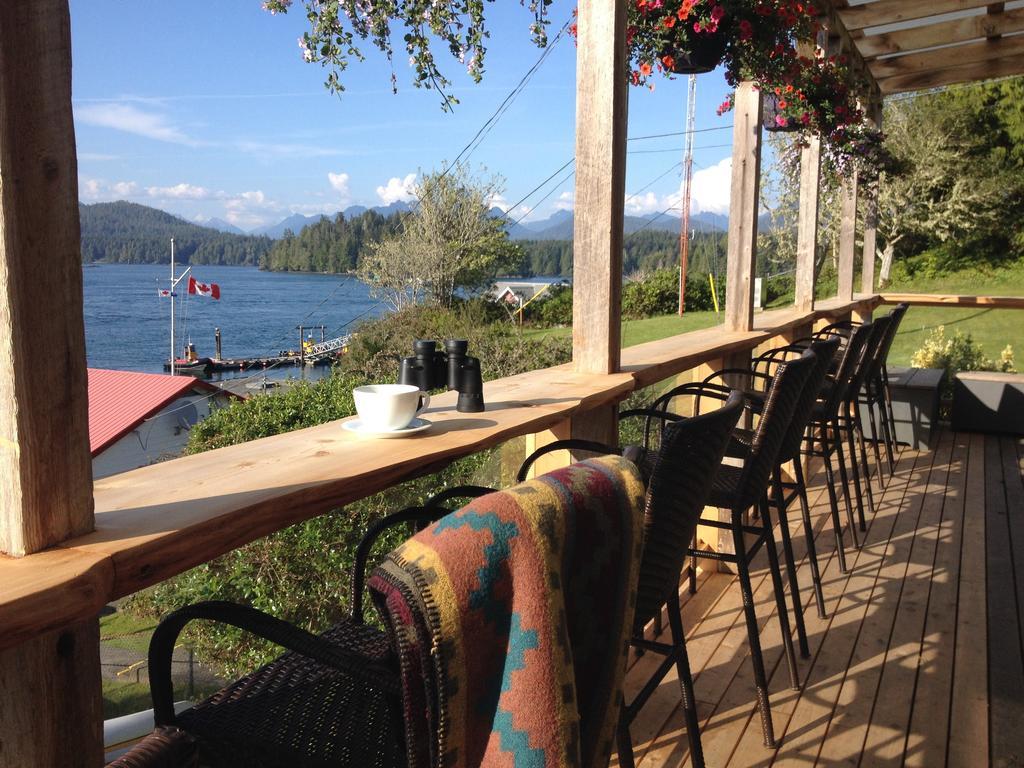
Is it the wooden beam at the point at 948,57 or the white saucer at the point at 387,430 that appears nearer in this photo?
the white saucer at the point at 387,430

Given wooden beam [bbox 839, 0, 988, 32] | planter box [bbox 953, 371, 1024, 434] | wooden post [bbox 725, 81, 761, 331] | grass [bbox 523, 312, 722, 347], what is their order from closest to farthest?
1. wooden post [bbox 725, 81, 761, 331]
2. wooden beam [bbox 839, 0, 988, 32]
3. planter box [bbox 953, 371, 1024, 434]
4. grass [bbox 523, 312, 722, 347]

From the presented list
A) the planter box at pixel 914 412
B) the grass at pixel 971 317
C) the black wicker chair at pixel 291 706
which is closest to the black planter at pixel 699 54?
the black wicker chair at pixel 291 706

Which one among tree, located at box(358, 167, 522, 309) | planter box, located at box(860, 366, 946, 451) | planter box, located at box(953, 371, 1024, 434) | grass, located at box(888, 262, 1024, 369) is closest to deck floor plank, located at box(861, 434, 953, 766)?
planter box, located at box(860, 366, 946, 451)

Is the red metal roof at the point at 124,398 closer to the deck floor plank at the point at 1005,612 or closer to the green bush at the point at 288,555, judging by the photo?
the green bush at the point at 288,555

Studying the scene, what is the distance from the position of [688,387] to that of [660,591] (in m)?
0.99

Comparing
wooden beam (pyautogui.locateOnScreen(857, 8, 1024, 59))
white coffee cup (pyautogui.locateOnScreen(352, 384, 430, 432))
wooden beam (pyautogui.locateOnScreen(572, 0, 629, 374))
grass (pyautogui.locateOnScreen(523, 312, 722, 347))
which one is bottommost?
grass (pyautogui.locateOnScreen(523, 312, 722, 347))

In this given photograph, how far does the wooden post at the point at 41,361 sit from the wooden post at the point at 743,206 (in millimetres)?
3279

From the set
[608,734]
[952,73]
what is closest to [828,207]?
[952,73]

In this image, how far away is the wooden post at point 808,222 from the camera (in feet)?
16.3

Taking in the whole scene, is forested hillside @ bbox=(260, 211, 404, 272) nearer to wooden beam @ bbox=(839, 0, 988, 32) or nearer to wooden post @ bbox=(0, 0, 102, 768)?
wooden beam @ bbox=(839, 0, 988, 32)

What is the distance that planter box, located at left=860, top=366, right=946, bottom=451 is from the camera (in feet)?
17.2

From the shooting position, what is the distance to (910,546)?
3410 mm

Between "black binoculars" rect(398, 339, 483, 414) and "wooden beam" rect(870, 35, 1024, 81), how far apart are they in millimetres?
5505

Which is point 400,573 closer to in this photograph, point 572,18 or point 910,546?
point 572,18
